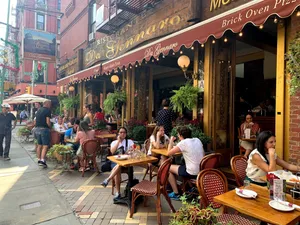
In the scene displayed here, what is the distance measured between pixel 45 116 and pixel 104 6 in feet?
22.5

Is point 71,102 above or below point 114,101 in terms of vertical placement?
above

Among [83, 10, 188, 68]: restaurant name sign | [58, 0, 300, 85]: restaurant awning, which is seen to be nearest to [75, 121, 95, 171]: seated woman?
[58, 0, 300, 85]: restaurant awning

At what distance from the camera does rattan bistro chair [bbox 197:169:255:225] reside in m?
2.37

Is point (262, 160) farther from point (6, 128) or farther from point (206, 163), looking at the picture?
point (6, 128)

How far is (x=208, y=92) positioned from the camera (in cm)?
547

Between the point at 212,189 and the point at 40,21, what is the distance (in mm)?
31190

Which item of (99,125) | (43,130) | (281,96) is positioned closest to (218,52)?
(281,96)

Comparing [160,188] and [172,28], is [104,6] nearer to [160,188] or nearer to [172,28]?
[172,28]

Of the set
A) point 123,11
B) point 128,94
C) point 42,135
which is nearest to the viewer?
point 42,135

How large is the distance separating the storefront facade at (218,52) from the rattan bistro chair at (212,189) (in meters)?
1.89

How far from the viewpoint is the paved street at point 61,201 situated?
3.41 m

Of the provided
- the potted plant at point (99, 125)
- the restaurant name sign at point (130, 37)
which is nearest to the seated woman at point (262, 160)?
the restaurant name sign at point (130, 37)

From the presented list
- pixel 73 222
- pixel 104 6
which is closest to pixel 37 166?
pixel 73 222

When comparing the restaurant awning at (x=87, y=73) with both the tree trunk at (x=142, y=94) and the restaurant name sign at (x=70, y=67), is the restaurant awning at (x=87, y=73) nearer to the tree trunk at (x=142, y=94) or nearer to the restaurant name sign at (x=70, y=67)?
the tree trunk at (x=142, y=94)
